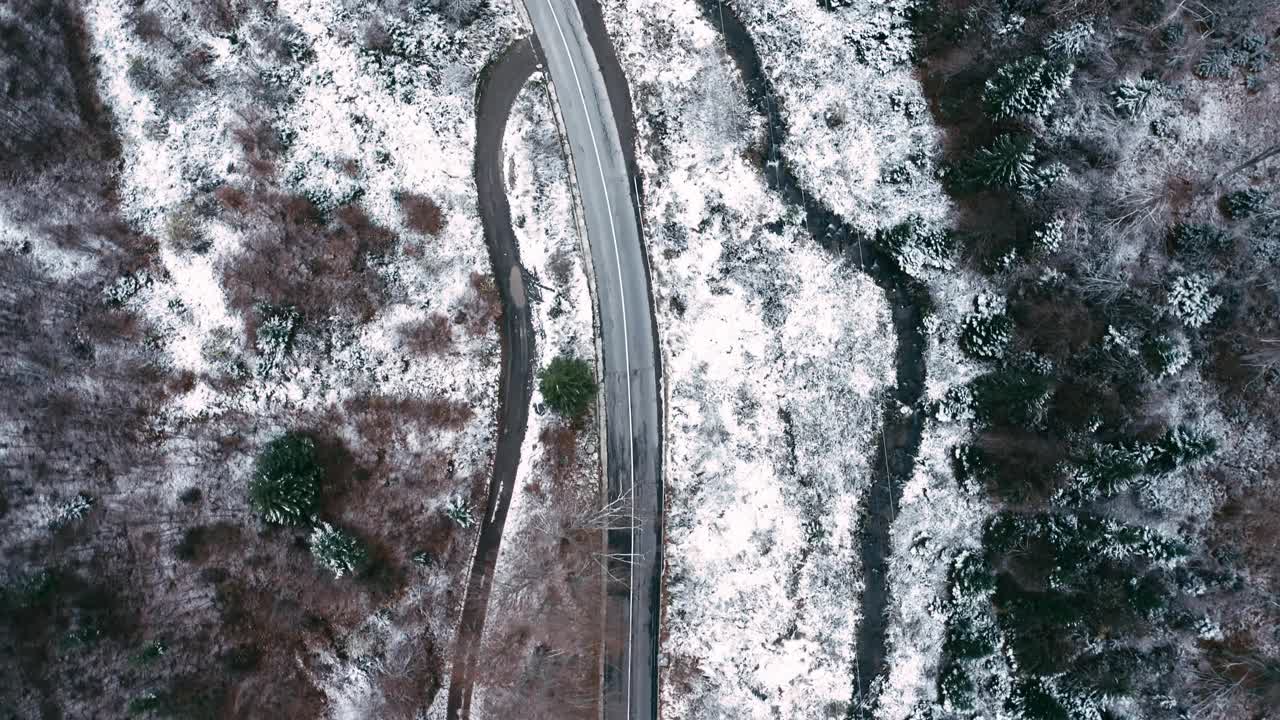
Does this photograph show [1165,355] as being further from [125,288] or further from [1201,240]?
[125,288]

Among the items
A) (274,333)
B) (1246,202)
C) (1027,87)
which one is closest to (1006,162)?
(1027,87)

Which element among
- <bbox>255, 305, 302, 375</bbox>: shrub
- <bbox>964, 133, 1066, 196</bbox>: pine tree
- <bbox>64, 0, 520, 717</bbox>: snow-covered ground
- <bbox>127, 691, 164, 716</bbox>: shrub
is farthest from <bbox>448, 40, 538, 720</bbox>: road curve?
<bbox>964, 133, 1066, 196</bbox>: pine tree

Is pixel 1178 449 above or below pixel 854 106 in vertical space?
below

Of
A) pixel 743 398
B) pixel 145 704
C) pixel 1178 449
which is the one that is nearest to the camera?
pixel 145 704

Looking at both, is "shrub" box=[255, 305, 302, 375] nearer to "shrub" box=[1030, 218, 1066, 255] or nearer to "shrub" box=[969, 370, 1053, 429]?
"shrub" box=[969, 370, 1053, 429]

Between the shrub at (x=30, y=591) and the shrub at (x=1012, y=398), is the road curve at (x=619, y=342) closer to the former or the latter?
the shrub at (x=1012, y=398)

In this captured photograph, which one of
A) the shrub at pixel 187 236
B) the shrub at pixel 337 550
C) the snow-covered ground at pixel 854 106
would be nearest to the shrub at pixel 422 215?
the shrub at pixel 187 236

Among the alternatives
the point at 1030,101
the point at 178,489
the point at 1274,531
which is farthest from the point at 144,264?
the point at 1274,531
